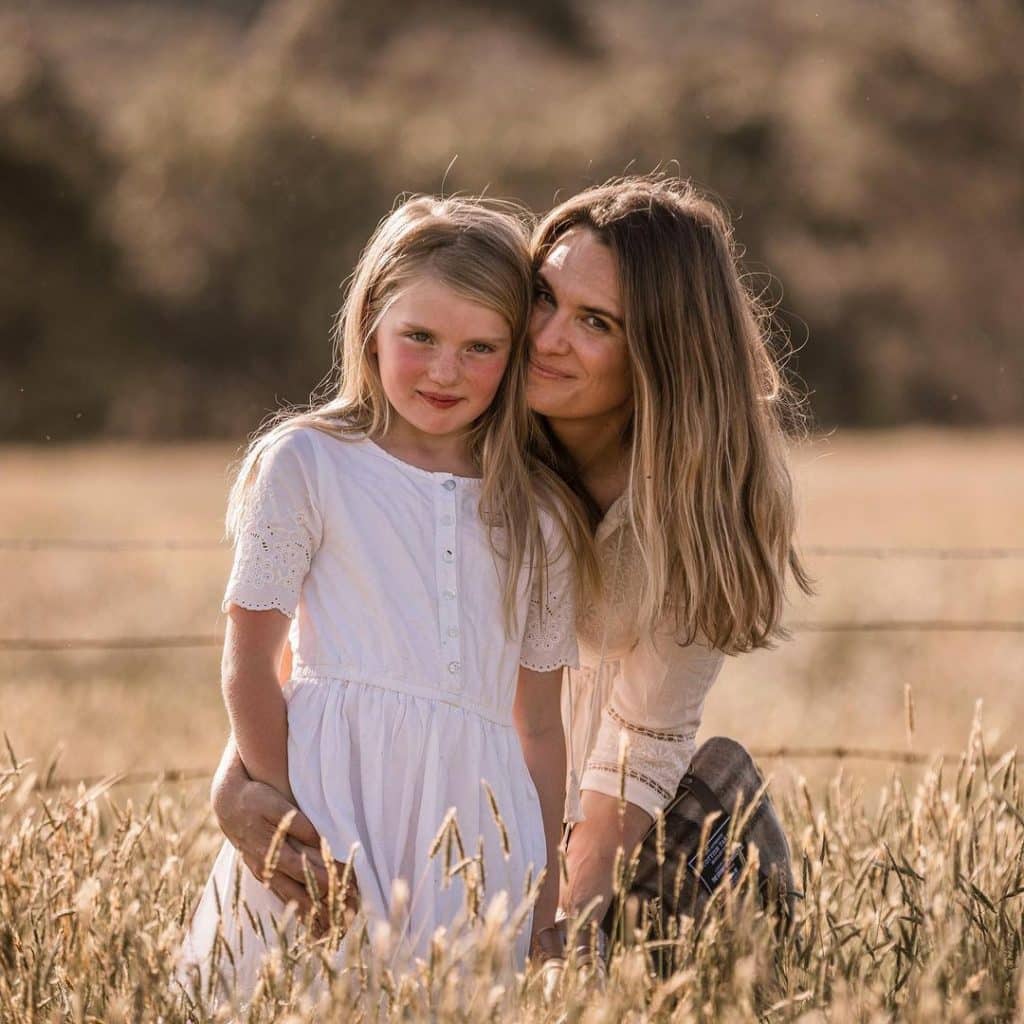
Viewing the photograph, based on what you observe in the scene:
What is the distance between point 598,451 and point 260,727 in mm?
980

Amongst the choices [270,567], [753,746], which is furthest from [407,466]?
[753,746]

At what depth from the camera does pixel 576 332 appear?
303 cm

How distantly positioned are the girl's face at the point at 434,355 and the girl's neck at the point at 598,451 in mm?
396

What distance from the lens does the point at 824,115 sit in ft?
99.1

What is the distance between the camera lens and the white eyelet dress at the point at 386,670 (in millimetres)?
2646

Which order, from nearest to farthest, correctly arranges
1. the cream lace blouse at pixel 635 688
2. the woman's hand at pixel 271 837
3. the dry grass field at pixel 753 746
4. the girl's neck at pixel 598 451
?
1. the dry grass field at pixel 753 746
2. the woman's hand at pixel 271 837
3. the cream lace blouse at pixel 635 688
4. the girl's neck at pixel 598 451

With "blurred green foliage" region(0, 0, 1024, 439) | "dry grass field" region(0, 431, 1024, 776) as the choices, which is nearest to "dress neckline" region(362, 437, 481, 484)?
"dry grass field" region(0, 431, 1024, 776)

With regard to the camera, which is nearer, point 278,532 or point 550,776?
point 278,532

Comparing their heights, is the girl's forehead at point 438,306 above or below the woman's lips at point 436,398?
above

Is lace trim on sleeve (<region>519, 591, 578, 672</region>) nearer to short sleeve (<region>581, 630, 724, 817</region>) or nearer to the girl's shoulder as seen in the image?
short sleeve (<region>581, 630, 724, 817</region>)

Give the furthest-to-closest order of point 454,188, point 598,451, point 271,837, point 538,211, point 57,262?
1. point 538,211
2. point 57,262
3. point 454,188
4. point 598,451
5. point 271,837

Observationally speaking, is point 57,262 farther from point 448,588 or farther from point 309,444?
point 448,588

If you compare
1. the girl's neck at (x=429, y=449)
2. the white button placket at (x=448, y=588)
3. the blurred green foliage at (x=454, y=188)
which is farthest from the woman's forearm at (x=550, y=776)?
the blurred green foliage at (x=454, y=188)

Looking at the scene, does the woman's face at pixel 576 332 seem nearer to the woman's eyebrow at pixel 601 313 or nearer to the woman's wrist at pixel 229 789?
the woman's eyebrow at pixel 601 313
